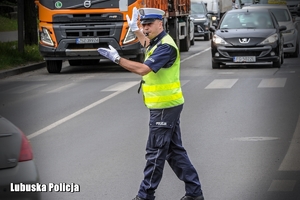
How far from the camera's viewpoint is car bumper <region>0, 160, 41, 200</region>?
5.77 meters

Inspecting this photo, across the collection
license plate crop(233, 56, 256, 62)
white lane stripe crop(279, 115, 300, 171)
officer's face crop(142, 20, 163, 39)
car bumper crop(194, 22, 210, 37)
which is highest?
officer's face crop(142, 20, 163, 39)

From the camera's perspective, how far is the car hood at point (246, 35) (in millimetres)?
23781

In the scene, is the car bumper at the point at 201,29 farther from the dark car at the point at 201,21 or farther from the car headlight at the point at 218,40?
the car headlight at the point at 218,40

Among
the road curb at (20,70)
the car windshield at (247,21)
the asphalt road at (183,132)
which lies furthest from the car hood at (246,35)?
the road curb at (20,70)

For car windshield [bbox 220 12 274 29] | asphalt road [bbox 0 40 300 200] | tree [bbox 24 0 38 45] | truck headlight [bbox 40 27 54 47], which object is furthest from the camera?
tree [bbox 24 0 38 45]

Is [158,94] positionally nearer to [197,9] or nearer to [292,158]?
[292,158]

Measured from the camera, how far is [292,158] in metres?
10.0

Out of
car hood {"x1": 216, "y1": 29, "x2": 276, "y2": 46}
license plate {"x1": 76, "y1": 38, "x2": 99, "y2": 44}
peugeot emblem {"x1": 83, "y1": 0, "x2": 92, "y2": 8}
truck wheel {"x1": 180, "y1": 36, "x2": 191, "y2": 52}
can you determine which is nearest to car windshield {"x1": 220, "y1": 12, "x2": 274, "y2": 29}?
car hood {"x1": 216, "y1": 29, "x2": 276, "y2": 46}

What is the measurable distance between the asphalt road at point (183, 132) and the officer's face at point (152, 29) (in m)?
1.51

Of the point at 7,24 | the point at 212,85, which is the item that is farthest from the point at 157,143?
the point at 7,24

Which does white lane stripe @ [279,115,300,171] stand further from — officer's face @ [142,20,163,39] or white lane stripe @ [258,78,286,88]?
white lane stripe @ [258,78,286,88]

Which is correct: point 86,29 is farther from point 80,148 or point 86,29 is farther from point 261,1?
point 261,1

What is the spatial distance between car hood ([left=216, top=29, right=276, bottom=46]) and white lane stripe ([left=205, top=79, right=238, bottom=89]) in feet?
11.8

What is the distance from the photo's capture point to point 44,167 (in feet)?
31.7
